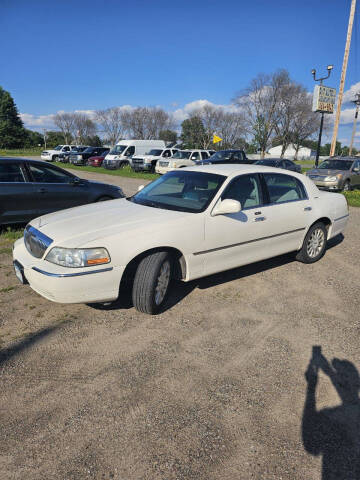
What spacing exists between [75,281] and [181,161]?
20147mm

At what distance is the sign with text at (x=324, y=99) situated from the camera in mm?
23656

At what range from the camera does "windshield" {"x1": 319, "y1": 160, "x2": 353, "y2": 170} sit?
16266mm

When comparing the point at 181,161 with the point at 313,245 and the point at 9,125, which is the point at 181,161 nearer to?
the point at 313,245

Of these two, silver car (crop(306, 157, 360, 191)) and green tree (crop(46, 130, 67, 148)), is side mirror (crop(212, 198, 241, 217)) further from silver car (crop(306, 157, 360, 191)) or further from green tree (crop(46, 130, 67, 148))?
green tree (crop(46, 130, 67, 148))

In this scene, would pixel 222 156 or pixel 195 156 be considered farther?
pixel 195 156

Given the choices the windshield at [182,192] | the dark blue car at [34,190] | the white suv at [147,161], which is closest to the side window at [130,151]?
the white suv at [147,161]

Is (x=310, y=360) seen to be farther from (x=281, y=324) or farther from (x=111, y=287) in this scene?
(x=111, y=287)

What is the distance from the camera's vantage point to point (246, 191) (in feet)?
14.8

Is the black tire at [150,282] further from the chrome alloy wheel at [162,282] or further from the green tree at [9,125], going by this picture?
the green tree at [9,125]

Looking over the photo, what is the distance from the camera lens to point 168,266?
3.71 meters

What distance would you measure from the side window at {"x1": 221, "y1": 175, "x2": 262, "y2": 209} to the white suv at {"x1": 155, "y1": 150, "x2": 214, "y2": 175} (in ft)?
58.8

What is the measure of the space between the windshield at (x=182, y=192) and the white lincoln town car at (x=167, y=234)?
14 mm

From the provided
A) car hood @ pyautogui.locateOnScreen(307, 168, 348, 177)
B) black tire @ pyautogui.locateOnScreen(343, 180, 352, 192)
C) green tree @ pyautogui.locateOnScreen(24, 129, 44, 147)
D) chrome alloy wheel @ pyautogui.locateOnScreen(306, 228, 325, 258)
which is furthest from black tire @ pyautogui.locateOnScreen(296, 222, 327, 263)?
green tree @ pyautogui.locateOnScreen(24, 129, 44, 147)

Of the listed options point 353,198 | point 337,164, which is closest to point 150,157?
point 337,164
